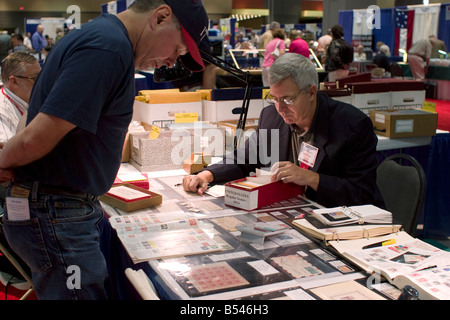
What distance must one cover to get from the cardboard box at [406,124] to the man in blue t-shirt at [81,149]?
268 cm

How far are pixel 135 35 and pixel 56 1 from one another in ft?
88.0

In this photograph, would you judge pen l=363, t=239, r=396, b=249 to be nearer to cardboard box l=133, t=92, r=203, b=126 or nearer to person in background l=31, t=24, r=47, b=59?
cardboard box l=133, t=92, r=203, b=126

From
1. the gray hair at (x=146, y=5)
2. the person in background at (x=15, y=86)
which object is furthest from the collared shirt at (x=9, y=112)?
the gray hair at (x=146, y=5)

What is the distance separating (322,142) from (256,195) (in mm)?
479

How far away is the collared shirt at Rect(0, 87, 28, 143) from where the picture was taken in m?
3.00

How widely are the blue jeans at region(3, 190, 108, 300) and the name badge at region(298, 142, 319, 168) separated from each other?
4.01 ft

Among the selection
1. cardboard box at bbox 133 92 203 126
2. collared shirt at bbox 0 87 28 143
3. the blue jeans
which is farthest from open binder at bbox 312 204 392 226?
collared shirt at bbox 0 87 28 143

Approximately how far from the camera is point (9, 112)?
3.03 meters

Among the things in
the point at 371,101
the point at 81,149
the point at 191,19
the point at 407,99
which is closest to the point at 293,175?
the point at 191,19

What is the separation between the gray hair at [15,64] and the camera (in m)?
3.08

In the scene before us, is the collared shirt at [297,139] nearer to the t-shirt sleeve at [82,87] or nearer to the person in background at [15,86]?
the t-shirt sleeve at [82,87]

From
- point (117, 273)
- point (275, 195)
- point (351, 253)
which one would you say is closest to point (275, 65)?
point (275, 195)

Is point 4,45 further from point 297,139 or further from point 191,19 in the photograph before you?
point 191,19
